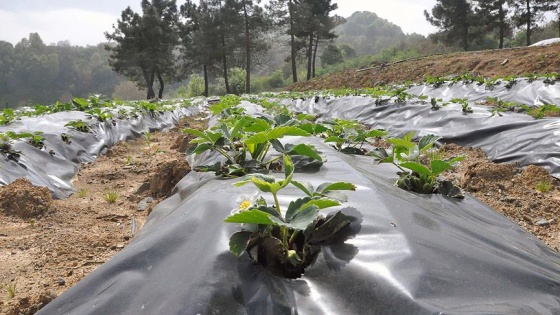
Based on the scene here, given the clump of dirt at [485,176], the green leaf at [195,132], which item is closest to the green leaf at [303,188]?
the green leaf at [195,132]

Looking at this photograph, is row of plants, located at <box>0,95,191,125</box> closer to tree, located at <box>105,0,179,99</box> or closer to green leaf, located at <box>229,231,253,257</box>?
green leaf, located at <box>229,231,253,257</box>

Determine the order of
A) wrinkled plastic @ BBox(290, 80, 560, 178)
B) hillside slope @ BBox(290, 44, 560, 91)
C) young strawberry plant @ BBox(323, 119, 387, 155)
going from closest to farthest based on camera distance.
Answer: young strawberry plant @ BBox(323, 119, 387, 155) → wrinkled plastic @ BBox(290, 80, 560, 178) → hillside slope @ BBox(290, 44, 560, 91)

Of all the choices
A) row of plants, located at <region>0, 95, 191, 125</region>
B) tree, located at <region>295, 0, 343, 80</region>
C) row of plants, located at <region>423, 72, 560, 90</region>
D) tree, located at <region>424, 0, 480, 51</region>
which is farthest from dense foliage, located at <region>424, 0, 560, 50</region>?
row of plants, located at <region>0, 95, 191, 125</region>

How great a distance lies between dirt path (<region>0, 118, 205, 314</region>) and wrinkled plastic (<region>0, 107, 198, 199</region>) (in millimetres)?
232

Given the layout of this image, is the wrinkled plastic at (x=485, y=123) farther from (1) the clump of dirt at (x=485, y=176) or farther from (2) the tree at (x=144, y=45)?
(2) the tree at (x=144, y=45)

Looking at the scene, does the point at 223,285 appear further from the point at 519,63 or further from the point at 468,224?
the point at 519,63

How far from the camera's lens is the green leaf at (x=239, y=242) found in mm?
1062

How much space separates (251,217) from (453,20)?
2949cm

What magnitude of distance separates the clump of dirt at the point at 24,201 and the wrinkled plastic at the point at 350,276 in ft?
6.39

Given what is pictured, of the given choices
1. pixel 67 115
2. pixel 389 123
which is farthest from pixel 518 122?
pixel 67 115

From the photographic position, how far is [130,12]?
1063 inches

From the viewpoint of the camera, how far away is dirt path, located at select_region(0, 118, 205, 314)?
176 cm

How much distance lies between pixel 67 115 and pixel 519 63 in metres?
12.9

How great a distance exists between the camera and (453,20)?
2606cm
